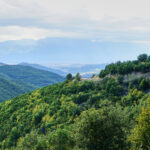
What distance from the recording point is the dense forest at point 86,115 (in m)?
30.9

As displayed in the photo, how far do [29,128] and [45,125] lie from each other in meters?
6.06

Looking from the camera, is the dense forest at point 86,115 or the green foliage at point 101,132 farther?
the dense forest at point 86,115

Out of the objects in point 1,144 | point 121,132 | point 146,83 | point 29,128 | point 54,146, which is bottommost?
point 1,144

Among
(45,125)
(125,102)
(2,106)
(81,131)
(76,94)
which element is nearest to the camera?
(81,131)

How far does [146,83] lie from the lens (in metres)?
54.7

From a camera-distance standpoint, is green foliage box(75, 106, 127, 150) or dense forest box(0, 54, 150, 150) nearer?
green foliage box(75, 106, 127, 150)

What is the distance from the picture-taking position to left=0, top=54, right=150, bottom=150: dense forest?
30.9m

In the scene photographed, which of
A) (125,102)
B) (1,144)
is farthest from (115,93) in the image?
(1,144)

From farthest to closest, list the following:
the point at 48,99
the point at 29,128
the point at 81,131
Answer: the point at 48,99, the point at 29,128, the point at 81,131

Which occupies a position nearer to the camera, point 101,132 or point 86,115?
point 101,132

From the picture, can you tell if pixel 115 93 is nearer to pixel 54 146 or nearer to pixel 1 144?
pixel 54 146

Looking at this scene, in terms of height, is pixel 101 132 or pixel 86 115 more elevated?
pixel 86 115

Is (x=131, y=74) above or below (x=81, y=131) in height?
above

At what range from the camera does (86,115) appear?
32281 mm
